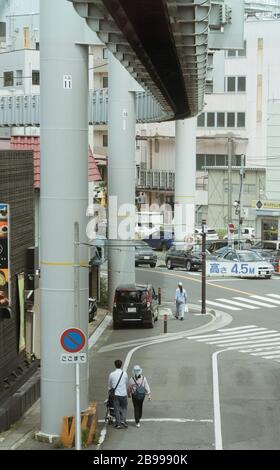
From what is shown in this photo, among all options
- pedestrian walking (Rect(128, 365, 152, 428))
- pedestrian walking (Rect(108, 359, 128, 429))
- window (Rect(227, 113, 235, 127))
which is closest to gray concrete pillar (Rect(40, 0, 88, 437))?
pedestrian walking (Rect(108, 359, 128, 429))

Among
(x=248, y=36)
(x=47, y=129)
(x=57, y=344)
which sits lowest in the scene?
(x=57, y=344)

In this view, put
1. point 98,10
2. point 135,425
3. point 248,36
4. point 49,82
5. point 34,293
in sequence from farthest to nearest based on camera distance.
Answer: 1. point 248,36
2. point 34,293
3. point 135,425
4. point 49,82
5. point 98,10

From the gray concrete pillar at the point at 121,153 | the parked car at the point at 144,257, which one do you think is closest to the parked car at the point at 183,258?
the parked car at the point at 144,257

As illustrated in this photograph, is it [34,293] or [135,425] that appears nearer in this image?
[135,425]

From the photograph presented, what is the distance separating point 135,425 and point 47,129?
23.3ft

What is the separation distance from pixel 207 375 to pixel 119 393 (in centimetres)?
778

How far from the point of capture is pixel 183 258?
194ft

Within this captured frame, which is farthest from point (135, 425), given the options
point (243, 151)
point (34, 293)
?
point (243, 151)

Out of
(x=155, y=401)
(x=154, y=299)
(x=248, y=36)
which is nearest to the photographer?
(x=155, y=401)

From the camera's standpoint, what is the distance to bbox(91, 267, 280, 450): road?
20.0 metres
